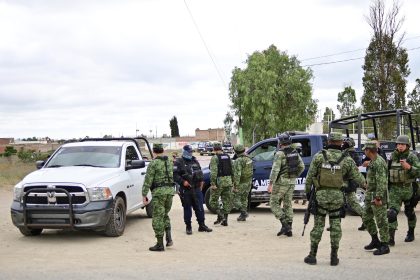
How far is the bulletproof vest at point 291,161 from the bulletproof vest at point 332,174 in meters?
2.61

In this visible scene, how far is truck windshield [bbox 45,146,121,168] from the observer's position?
1030 cm

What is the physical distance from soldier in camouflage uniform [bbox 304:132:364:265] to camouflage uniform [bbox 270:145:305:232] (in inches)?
97.7

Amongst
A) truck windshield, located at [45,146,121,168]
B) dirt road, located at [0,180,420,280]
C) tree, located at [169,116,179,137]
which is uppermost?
tree, located at [169,116,179,137]

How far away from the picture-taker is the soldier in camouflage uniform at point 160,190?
8289 millimetres

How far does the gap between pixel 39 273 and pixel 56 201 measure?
233cm

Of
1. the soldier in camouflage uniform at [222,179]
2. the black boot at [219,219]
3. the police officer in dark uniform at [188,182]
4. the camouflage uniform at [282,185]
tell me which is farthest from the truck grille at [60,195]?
the camouflage uniform at [282,185]

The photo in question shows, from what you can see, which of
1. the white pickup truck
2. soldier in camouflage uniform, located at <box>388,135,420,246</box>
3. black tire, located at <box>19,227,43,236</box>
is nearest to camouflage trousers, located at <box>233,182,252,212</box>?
the white pickup truck

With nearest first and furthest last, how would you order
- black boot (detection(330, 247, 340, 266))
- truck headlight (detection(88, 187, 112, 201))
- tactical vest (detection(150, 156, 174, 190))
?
1. black boot (detection(330, 247, 340, 266))
2. tactical vest (detection(150, 156, 174, 190))
3. truck headlight (detection(88, 187, 112, 201))

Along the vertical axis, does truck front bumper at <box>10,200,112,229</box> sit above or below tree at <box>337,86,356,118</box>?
below

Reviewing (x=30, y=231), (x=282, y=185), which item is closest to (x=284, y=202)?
(x=282, y=185)

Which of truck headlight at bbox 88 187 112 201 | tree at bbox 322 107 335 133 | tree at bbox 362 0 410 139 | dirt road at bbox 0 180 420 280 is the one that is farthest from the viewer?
tree at bbox 322 107 335 133

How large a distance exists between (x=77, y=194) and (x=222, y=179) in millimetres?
3278

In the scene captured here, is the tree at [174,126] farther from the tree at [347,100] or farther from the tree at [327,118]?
the tree at [347,100]

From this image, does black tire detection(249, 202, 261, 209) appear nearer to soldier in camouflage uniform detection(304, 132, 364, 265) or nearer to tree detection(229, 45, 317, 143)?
soldier in camouflage uniform detection(304, 132, 364, 265)
